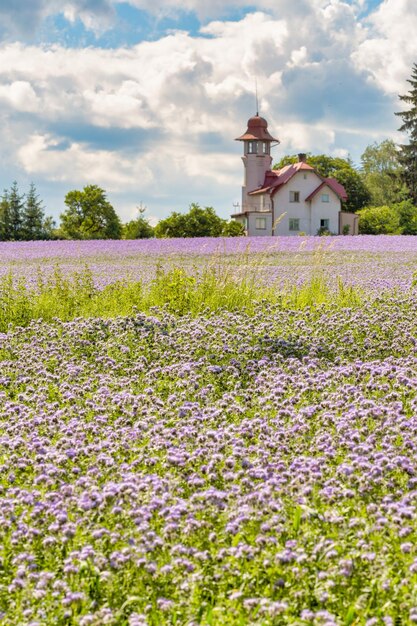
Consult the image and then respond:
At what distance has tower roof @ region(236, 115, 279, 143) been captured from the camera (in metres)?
67.4

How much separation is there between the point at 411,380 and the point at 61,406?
10.5ft

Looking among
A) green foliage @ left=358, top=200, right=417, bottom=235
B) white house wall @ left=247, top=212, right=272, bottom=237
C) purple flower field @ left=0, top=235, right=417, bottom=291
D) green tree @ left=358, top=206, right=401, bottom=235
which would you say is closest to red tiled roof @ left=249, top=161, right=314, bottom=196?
white house wall @ left=247, top=212, right=272, bottom=237

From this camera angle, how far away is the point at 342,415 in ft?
19.9

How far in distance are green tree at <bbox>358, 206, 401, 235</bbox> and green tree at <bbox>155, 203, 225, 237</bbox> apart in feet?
51.2

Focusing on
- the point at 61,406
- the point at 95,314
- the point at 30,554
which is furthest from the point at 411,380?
the point at 95,314

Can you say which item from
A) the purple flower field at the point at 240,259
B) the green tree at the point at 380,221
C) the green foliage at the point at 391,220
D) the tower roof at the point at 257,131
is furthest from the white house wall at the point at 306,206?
the purple flower field at the point at 240,259

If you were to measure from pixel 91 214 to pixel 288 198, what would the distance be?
16998 mm

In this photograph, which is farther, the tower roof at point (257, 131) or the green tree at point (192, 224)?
the tower roof at point (257, 131)

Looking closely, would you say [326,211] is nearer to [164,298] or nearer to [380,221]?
[380,221]

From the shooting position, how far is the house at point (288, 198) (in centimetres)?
6550

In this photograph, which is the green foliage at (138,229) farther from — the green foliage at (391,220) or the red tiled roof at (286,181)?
the green foliage at (391,220)

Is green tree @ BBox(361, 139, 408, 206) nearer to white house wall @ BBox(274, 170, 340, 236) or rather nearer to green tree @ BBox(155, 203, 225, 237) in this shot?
white house wall @ BBox(274, 170, 340, 236)

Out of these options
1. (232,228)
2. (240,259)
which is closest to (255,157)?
(232,228)

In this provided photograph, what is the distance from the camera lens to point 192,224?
53906mm
